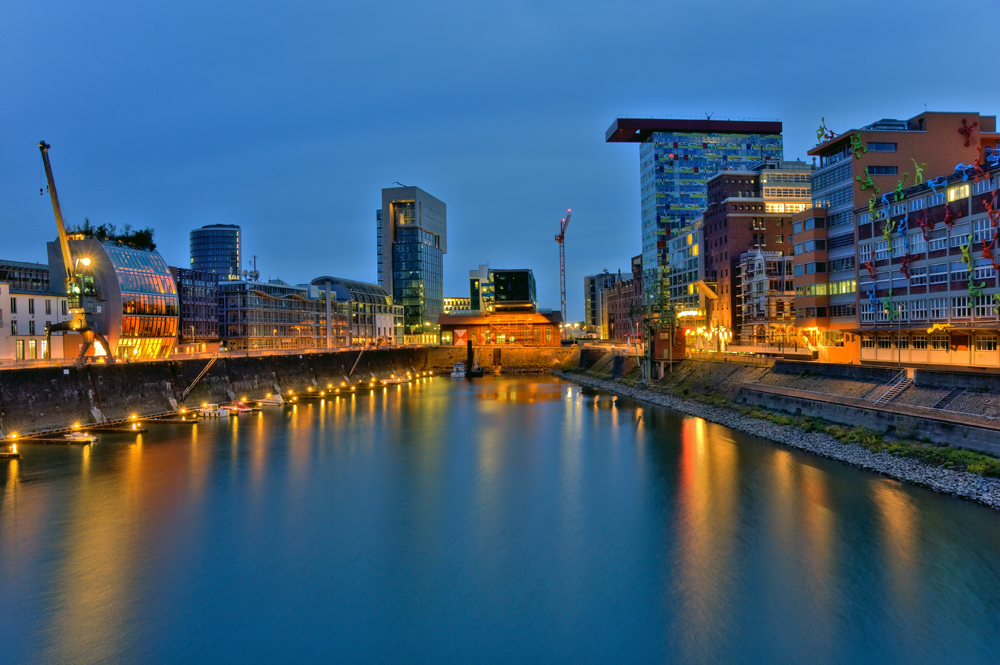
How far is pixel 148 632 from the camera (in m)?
20.4

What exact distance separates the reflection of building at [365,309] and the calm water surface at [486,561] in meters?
98.0

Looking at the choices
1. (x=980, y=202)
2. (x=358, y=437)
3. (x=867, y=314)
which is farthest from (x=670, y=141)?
(x=358, y=437)

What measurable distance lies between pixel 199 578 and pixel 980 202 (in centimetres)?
5242

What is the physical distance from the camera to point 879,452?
36.5 m

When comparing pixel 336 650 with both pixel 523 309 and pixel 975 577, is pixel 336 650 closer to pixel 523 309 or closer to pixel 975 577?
pixel 975 577

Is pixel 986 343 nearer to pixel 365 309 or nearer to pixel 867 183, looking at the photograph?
pixel 867 183

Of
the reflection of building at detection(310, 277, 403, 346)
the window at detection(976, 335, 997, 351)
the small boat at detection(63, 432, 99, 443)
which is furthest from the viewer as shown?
the reflection of building at detection(310, 277, 403, 346)

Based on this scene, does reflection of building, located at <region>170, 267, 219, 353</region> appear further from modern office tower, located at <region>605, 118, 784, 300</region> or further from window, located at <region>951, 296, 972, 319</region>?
window, located at <region>951, 296, 972, 319</region>

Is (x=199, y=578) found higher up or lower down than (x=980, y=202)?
lower down

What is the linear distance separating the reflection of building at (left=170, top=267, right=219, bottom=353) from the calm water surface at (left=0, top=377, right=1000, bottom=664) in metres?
62.3

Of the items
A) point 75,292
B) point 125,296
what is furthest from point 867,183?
point 125,296

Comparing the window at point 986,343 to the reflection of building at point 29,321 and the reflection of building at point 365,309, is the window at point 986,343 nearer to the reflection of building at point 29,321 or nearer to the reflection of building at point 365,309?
the reflection of building at point 29,321

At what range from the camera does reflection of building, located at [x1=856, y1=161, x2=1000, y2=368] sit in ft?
145

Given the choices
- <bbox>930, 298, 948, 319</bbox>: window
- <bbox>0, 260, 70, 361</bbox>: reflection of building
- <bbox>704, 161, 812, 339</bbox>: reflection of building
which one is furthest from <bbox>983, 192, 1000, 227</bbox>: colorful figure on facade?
<bbox>0, 260, 70, 361</bbox>: reflection of building
